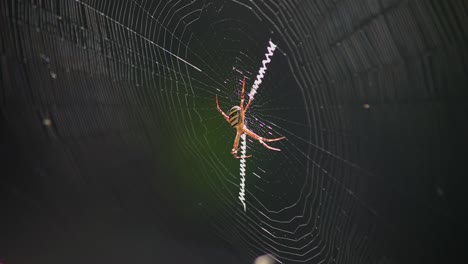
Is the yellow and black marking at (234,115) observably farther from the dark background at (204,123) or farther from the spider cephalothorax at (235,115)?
the dark background at (204,123)

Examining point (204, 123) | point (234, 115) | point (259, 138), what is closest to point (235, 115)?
point (234, 115)

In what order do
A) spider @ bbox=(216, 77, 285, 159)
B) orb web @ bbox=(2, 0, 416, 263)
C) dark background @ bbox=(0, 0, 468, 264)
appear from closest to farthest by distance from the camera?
1. dark background @ bbox=(0, 0, 468, 264)
2. orb web @ bbox=(2, 0, 416, 263)
3. spider @ bbox=(216, 77, 285, 159)

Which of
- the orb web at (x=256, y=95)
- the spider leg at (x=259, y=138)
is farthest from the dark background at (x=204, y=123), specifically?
the spider leg at (x=259, y=138)

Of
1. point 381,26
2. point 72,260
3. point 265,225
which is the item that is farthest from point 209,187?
point 381,26

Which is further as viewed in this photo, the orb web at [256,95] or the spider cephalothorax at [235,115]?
the spider cephalothorax at [235,115]

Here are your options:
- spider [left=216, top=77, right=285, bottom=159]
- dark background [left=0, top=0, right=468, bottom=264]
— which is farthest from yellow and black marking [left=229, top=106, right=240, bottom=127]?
dark background [left=0, top=0, right=468, bottom=264]

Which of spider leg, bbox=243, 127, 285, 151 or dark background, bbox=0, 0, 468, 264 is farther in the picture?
spider leg, bbox=243, 127, 285, 151

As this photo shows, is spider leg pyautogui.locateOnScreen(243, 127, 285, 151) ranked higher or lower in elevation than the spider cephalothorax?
lower

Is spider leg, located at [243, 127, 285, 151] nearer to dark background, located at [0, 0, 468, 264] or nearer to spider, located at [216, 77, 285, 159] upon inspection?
spider, located at [216, 77, 285, 159]
